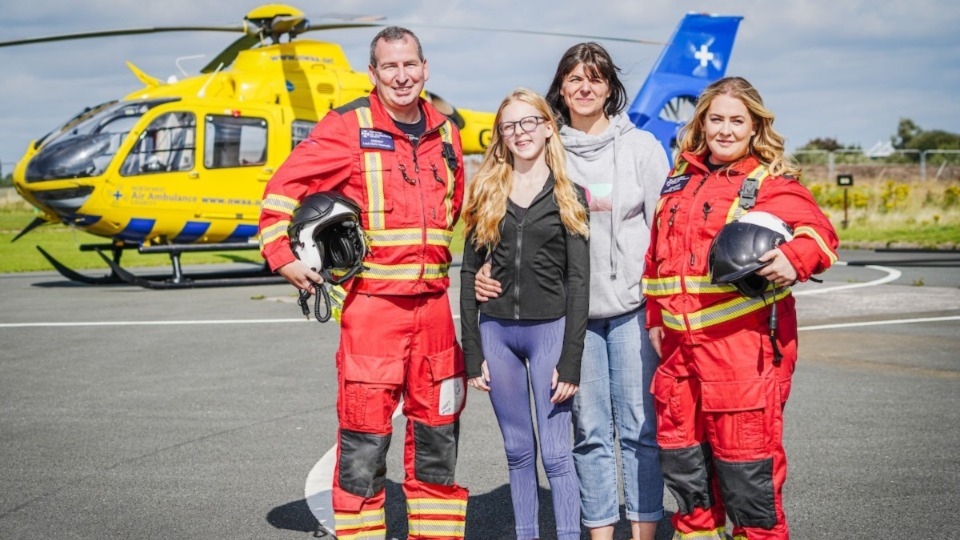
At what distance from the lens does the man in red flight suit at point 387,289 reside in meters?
3.73

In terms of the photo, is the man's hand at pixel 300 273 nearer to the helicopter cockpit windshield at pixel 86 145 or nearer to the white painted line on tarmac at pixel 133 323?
the white painted line on tarmac at pixel 133 323

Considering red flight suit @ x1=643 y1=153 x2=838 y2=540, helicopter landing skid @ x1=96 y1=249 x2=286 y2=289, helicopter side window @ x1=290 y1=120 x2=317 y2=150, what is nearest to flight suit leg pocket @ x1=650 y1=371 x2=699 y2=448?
red flight suit @ x1=643 y1=153 x2=838 y2=540

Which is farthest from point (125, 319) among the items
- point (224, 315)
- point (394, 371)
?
point (394, 371)

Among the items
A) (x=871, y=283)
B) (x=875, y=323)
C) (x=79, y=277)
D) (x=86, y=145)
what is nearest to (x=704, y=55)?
(x=871, y=283)

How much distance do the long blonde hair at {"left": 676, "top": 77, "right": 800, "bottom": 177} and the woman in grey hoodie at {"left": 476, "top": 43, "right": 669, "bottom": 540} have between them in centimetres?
38

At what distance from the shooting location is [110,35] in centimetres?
1317

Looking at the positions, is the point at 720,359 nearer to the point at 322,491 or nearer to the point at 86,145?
the point at 322,491

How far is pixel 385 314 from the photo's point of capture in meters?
3.76

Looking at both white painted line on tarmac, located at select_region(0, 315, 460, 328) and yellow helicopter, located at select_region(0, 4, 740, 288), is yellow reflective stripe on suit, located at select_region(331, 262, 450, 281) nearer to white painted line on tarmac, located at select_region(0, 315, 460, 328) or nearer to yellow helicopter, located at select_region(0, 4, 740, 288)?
white painted line on tarmac, located at select_region(0, 315, 460, 328)

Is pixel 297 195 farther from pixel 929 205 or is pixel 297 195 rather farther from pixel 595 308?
pixel 929 205

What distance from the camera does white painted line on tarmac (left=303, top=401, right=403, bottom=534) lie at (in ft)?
14.6

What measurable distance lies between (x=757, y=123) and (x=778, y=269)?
63cm

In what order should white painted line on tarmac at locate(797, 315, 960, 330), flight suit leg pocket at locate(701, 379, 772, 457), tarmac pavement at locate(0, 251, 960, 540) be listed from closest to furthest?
1. flight suit leg pocket at locate(701, 379, 772, 457)
2. tarmac pavement at locate(0, 251, 960, 540)
3. white painted line on tarmac at locate(797, 315, 960, 330)

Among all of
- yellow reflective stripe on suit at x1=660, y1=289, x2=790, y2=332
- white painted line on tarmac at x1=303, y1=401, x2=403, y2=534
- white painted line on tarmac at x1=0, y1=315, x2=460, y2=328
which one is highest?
yellow reflective stripe on suit at x1=660, y1=289, x2=790, y2=332
